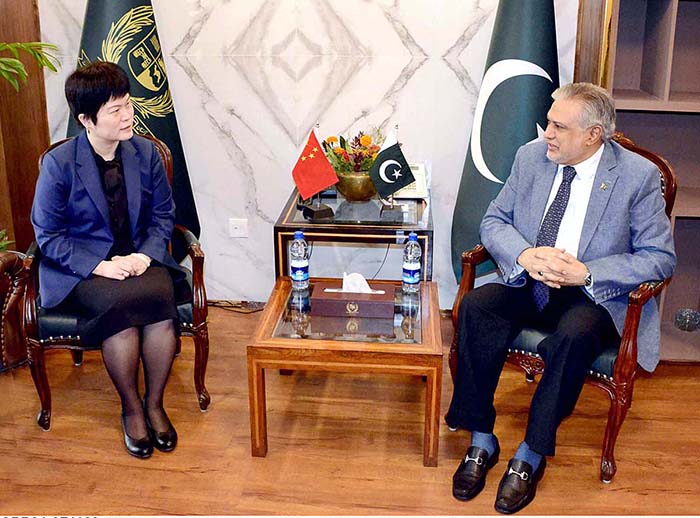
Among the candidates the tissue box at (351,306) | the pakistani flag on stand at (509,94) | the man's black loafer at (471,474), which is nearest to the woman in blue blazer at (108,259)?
the tissue box at (351,306)

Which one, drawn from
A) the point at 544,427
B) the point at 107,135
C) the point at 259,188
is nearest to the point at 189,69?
the point at 259,188

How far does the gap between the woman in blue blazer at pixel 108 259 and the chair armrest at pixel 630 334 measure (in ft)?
4.87

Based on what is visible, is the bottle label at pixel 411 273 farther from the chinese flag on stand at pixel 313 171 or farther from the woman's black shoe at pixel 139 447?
the woman's black shoe at pixel 139 447

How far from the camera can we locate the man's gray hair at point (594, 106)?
8.29 ft

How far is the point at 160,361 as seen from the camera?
273 centimetres

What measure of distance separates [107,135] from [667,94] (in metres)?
2.05

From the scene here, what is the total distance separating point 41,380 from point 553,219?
1.86 metres

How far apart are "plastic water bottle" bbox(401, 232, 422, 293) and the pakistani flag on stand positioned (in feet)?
2.20

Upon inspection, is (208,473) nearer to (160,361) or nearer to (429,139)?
(160,361)

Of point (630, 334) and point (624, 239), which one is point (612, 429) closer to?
point (630, 334)

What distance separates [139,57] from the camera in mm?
3340

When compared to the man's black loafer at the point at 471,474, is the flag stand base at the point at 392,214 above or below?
above

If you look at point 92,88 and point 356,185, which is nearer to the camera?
point 92,88

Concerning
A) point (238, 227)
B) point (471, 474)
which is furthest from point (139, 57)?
point (471, 474)
